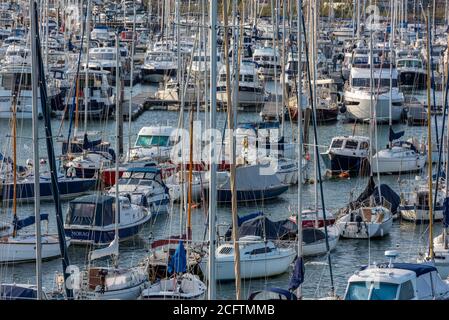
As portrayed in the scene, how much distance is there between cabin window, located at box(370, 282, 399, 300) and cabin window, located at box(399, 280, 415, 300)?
0.29ft

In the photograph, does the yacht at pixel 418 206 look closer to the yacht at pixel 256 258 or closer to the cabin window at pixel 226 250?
the yacht at pixel 256 258

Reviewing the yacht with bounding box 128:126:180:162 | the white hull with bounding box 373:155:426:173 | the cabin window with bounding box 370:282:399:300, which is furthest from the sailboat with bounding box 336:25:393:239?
the cabin window with bounding box 370:282:399:300

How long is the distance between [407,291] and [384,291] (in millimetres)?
360

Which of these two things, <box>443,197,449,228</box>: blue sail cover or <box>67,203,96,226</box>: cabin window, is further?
<box>67,203,96,226</box>: cabin window

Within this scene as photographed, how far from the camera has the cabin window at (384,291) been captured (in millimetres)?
13320

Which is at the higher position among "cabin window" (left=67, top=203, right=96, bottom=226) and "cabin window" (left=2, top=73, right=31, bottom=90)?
"cabin window" (left=2, top=73, right=31, bottom=90)

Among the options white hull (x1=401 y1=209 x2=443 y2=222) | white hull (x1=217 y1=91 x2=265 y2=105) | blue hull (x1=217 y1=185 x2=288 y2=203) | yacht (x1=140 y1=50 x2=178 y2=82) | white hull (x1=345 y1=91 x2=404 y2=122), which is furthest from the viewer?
yacht (x1=140 y1=50 x2=178 y2=82)

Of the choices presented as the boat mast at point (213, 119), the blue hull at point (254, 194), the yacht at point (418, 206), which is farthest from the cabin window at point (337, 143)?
the boat mast at point (213, 119)

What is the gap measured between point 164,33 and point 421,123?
594 inches

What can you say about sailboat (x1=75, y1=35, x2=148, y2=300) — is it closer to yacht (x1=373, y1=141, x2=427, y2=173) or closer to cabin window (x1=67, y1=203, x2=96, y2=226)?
cabin window (x1=67, y1=203, x2=96, y2=226)

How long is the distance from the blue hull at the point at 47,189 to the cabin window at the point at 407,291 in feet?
34.6

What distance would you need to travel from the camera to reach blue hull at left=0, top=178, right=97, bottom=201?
2367cm

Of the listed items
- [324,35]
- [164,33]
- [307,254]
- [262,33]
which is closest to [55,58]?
[164,33]

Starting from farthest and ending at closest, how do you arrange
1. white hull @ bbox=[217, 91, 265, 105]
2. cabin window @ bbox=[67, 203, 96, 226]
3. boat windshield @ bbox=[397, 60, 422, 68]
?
1. boat windshield @ bbox=[397, 60, 422, 68]
2. white hull @ bbox=[217, 91, 265, 105]
3. cabin window @ bbox=[67, 203, 96, 226]
